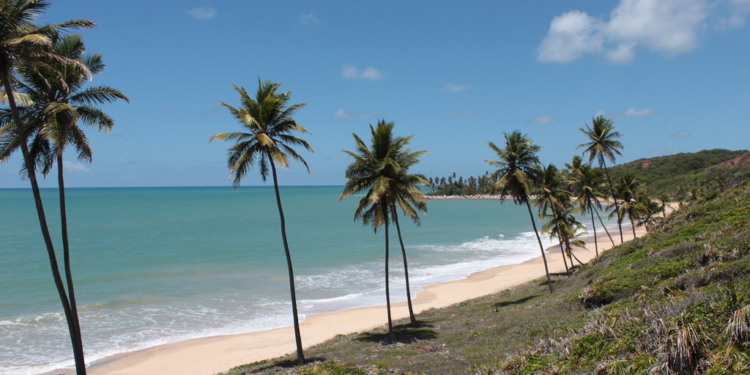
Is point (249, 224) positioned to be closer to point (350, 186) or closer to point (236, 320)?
point (236, 320)

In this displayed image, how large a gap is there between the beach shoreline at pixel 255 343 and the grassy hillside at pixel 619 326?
295 cm

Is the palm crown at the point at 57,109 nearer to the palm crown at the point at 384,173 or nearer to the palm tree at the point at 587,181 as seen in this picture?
the palm crown at the point at 384,173

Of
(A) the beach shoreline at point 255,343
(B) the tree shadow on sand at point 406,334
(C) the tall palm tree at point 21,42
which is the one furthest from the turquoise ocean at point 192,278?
(C) the tall palm tree at point 21,42

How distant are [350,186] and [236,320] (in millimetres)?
12623

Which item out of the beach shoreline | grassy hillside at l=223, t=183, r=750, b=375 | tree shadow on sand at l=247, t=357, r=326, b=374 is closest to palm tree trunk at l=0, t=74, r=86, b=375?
tree shadow on sand at l=247, t=357, r=326, b=374

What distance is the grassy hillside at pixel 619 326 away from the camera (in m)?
5.62

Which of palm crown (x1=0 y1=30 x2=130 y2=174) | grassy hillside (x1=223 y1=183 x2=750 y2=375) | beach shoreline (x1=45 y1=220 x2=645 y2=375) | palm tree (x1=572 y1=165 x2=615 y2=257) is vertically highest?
palm crown (x1=0 y1=30 x2=130 y2=174)

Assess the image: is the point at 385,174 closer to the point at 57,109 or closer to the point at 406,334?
the point at 406,334

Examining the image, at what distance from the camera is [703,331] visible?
18.4ft

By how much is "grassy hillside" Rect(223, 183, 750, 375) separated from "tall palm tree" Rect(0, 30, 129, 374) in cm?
823

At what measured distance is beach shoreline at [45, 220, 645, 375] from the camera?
17141mm

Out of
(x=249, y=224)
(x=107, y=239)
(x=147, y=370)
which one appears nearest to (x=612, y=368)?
(x=147, y=370)

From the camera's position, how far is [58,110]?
965 cm

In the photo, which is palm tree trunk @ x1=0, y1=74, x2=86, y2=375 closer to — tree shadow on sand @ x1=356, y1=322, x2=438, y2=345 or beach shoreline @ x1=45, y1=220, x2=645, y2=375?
beach shoreline @ x1=45, y1=220, x2=645, y2=375
